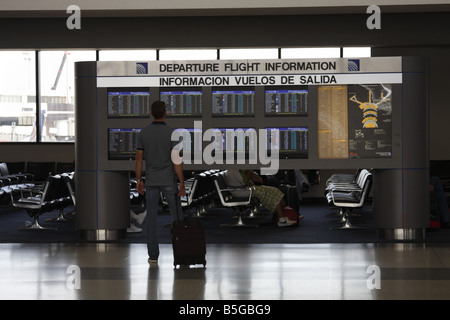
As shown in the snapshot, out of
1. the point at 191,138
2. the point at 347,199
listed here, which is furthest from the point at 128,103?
the point at 347,199

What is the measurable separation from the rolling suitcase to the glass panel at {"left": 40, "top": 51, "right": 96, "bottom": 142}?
12000 millimetres

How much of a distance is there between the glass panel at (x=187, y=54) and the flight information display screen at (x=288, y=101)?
8296 mm

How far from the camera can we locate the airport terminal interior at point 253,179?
24.6 ft

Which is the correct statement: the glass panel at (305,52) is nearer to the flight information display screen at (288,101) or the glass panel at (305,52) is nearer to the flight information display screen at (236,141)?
the flight information display screen at (288,101)

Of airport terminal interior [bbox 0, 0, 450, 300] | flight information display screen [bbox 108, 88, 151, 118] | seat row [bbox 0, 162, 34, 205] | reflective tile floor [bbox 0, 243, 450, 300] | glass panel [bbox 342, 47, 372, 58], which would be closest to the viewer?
reflective tile floor [bbox 0, 243, 450, 300]

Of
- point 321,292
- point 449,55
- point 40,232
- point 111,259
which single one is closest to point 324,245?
point 111,259

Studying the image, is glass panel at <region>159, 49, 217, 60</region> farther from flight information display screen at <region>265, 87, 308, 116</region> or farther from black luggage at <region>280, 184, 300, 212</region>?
flight information display screen at <region>265, 87, 308, 116</region>

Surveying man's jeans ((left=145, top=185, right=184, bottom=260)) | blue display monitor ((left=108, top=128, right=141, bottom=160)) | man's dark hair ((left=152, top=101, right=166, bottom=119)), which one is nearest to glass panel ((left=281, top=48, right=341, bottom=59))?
blue display monitor ((left=108, top=128, right=141, bottom=160))

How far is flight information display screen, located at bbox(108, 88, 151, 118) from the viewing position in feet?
36.4

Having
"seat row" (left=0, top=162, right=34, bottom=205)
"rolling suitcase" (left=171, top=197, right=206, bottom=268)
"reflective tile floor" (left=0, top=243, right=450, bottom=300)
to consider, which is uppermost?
"seat row" (left=0, top=162, right=34, bottom=205)

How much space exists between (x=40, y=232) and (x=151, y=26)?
705 cm

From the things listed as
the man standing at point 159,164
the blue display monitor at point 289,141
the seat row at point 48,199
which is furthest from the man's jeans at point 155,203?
the seat row at point 48,199

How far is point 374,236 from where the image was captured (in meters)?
11.4
